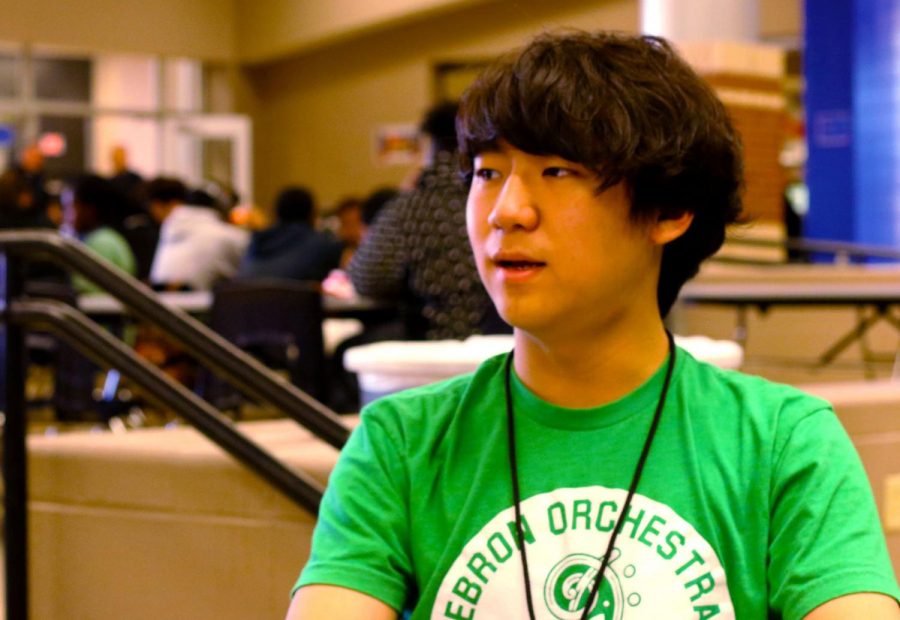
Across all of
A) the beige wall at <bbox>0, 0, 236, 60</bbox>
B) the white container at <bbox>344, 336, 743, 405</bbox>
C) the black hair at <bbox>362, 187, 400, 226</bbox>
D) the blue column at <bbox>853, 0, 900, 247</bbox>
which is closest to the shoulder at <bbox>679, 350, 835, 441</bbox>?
the white container at <bbox>344, 336, 743, 405</bbox>

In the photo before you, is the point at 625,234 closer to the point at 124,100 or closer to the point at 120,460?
the point at 120,460

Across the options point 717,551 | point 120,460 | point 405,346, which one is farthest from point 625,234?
point 120,460

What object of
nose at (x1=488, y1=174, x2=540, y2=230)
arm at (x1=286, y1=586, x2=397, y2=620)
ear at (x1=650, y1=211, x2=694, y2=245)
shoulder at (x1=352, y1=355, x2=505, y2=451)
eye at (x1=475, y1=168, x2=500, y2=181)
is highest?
eye at (x1=475, y1=168, x2=500, y2=181)

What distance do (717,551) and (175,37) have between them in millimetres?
16264

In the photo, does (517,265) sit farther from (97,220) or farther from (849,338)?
(849,338)

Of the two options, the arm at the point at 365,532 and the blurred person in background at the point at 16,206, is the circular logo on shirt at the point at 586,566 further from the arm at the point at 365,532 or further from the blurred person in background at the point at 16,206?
the blurred person in background at the point at 16,206

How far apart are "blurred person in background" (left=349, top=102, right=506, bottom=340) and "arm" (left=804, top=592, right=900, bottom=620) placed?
2282 mm

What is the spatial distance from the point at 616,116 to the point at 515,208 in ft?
0.39

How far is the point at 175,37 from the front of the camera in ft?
54.7

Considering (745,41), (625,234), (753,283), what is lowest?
(753,283)

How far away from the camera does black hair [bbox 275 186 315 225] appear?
6238 millimetres

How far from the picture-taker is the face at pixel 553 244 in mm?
1213

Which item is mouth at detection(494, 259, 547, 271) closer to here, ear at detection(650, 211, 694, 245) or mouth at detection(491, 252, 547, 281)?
mouth at detection(491, 252, 547, 281)

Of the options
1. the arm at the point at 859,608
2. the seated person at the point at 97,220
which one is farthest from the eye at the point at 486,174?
the seated person at the point at 97,220
